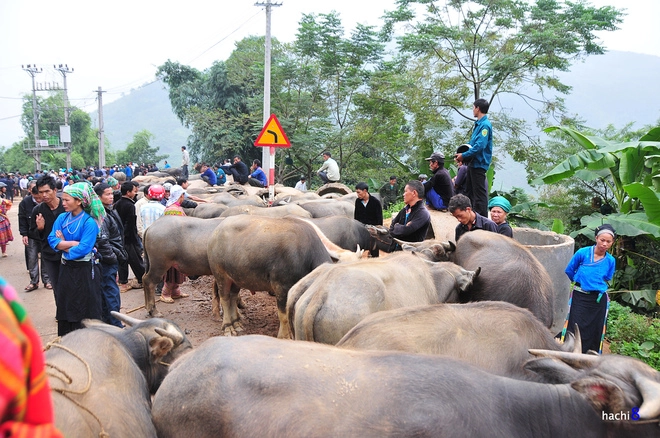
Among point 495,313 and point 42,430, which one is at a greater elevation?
point 42,430

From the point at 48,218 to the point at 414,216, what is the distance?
533cm

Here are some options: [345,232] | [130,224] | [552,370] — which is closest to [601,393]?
[552,370]

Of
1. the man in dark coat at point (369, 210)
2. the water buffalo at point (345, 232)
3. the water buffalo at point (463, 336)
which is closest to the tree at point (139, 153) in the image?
the man in dark coat at point (369, 210)

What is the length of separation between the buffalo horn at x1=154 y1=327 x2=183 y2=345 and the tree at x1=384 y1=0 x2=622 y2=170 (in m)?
15.3

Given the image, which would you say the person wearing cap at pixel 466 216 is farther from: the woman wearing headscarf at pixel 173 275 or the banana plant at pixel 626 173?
the woman wearing headscarf at pixel 173 275

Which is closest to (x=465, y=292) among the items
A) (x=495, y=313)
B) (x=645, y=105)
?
(x=495, y=313)

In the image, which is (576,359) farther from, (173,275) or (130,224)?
(130,224)

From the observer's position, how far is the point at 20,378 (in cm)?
120

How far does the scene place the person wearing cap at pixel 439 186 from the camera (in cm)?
877

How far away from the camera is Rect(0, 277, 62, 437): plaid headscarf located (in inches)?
45.8

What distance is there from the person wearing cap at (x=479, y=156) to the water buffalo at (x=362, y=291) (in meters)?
2.72

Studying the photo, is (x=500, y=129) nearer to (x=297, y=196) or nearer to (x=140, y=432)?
(x=297, y=196)

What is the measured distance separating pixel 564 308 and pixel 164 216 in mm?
6675

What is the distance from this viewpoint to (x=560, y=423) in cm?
255
